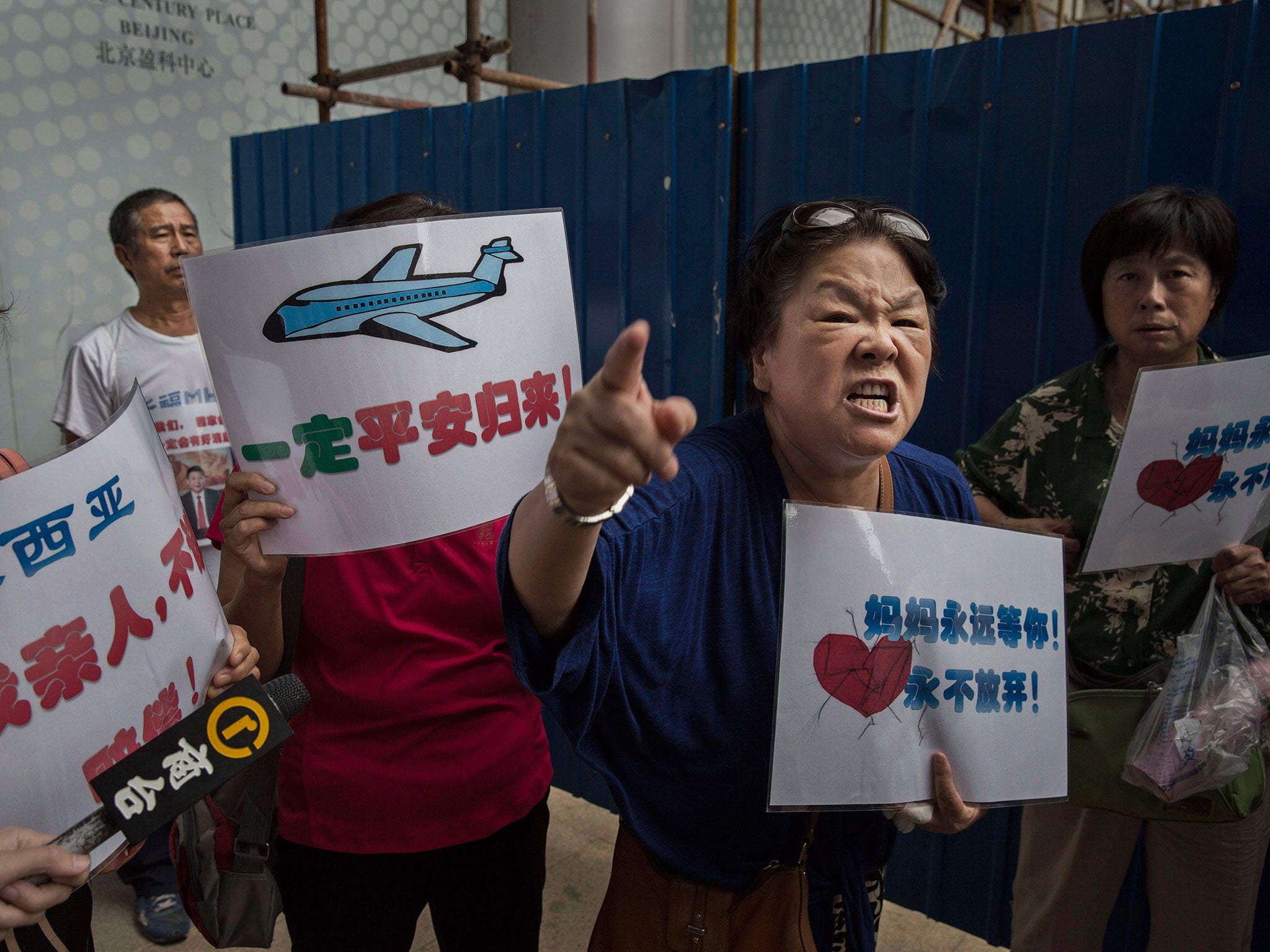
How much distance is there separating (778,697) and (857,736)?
0.14 metres

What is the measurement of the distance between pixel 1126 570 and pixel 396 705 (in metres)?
1.60

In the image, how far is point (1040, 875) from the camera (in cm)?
225

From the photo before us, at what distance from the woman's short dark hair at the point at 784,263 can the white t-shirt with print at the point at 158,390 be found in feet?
6.89

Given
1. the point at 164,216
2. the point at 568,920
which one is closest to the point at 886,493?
the point at 568,920

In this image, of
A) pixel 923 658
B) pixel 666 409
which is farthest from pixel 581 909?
pixel 666 409

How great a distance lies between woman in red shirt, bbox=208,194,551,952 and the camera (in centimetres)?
154

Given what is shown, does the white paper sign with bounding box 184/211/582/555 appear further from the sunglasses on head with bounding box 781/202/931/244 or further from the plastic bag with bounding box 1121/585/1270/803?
the plastic bag with bounding box 1121/585/1270/803

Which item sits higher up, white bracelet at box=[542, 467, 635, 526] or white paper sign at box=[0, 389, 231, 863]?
white bracelet at box=[542, 467, 635, 526]

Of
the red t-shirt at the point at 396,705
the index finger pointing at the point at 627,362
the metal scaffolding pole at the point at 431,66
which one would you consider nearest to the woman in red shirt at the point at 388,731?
the red t-shirt at the point at 396,705

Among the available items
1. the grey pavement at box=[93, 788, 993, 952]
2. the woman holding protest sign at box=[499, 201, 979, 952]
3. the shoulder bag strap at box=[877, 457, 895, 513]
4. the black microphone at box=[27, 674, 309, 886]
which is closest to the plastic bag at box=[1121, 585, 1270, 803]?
the woman holding protest sign at box=[499, 201, 979, 952]

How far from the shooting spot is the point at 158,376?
9.93 feet

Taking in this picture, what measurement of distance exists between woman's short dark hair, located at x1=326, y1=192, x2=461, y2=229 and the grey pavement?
2176 mm

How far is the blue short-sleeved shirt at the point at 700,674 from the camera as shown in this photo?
3.91ft

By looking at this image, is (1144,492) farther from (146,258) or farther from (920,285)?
(146,258)
